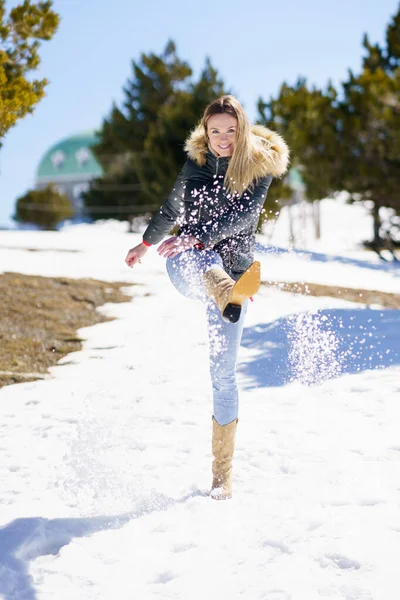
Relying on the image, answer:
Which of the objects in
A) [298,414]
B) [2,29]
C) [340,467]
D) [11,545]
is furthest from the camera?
[2,29]

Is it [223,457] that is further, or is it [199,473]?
[199,473]

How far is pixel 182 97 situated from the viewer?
26.1m

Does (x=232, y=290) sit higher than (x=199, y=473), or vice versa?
(x=232, y=290)

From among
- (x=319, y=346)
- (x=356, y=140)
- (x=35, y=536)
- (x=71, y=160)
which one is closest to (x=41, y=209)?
(x=71, y=160)

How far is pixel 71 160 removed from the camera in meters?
69.6

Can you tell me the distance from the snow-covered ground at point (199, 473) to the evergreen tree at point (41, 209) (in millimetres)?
40530

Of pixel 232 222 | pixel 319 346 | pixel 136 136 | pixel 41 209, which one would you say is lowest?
pixel 319 346

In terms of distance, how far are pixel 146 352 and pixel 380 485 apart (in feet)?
13.4

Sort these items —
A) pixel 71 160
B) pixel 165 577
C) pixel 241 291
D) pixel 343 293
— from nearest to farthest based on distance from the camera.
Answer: pixel 165 577
pixel 241 291
pixel 343 293
pixel 71 160

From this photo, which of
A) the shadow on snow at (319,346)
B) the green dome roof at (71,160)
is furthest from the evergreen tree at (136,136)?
the green dome roof at (71,160)

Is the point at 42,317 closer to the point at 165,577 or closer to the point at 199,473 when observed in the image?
the point at 199,473

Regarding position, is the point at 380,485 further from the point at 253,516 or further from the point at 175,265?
the point at 175,265

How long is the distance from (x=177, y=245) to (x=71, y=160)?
6933cm

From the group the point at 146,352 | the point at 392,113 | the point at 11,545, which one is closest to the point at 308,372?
the point at 146,352
